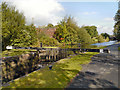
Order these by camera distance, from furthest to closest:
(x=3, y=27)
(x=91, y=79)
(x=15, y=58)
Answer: (x=3, y=27), (x=15, y=58), (x=91, y=79)

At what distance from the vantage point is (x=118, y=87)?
14.8 ft

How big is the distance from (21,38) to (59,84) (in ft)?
51.5

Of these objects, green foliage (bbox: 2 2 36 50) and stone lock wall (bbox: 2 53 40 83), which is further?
green foliage (bbox: 2 2 36 50)

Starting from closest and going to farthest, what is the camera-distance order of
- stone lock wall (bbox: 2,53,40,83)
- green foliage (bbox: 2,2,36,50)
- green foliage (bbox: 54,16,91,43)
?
stone lock wall (bbox: 2,53,40,83), green foliage (bbox: 2,2,36,50), green foliage (bbox: 54,16,91,43)

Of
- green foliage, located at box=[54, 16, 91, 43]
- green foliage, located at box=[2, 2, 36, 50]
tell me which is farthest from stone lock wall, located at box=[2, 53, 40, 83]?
green foliage, located at box=[54, 16, 91, 43]

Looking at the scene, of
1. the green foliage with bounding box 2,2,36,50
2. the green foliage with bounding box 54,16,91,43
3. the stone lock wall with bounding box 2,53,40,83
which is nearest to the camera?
the stone lock wall with bounding box 2,53,40,83

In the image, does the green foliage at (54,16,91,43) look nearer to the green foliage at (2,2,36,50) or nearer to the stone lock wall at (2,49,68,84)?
the green foliage at (2,2,36,50)

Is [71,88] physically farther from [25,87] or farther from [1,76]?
[1,76]

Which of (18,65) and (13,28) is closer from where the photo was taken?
(18,65)

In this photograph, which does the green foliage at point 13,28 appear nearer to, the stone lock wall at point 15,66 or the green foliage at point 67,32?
the stone lock wall at point 15,66

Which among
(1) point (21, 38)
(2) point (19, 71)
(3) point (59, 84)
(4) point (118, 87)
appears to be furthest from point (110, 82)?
(1) point (21, 38)

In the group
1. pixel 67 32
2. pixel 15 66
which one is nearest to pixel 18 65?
pixel 15 66

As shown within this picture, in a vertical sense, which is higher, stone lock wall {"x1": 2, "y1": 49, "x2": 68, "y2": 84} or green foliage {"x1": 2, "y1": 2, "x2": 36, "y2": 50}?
green foliage {"x1": 2, "y1": 2, "x2": 36, "y2": 50}

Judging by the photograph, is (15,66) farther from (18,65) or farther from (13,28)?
(13,28)
